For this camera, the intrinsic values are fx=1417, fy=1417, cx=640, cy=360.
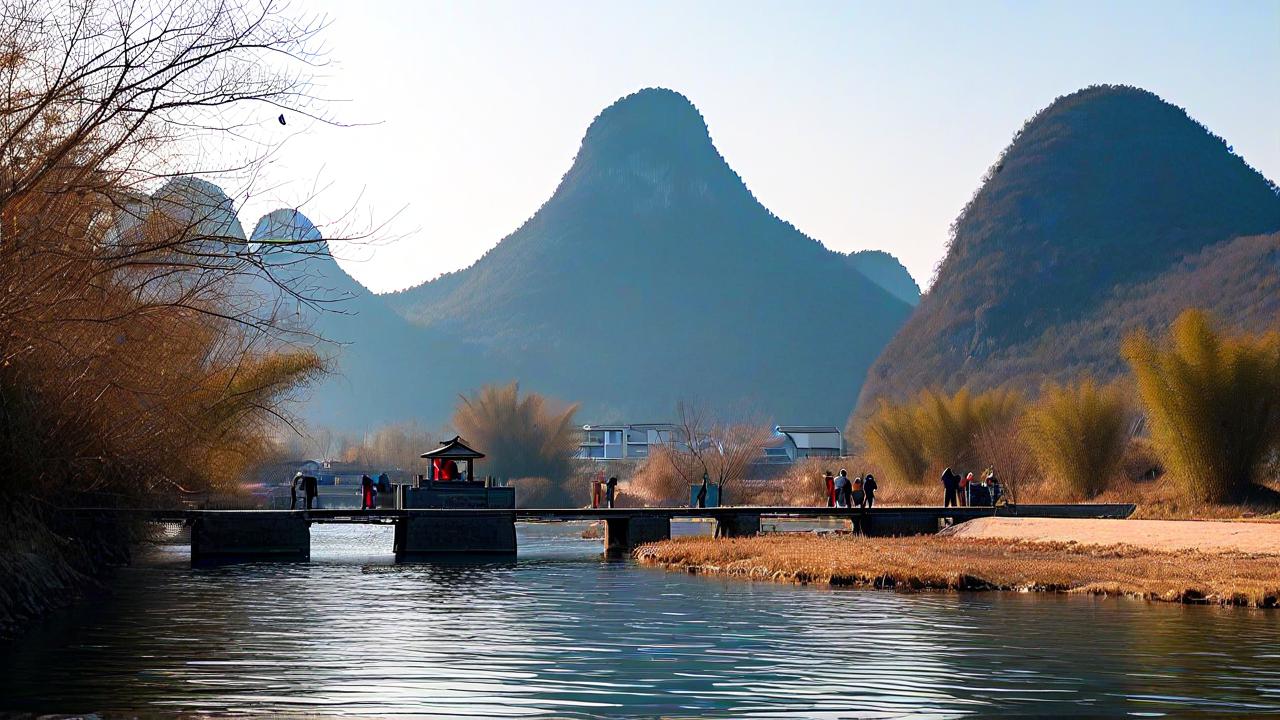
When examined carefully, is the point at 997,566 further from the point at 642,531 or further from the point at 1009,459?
the point at 1009,459

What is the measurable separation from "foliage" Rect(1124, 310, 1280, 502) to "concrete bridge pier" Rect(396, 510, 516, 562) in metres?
20.8

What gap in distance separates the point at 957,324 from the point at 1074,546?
12712 centimetres

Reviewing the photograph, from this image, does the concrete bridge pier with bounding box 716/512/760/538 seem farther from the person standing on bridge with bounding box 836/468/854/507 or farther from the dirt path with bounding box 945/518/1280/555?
the dirt path with bounding box 945/518/1280/555

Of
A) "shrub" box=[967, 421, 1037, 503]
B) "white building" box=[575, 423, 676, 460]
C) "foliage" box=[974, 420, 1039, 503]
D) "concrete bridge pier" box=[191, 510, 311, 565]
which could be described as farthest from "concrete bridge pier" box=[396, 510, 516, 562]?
"white building" box=[575, 423, 676, 460]

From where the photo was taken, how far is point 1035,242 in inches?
6442

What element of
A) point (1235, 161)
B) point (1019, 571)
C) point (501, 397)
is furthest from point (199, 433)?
point (1235, 161)

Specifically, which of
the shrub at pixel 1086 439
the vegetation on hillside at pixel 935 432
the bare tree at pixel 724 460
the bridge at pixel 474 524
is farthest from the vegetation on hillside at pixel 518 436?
the bridge at pixel 474 524

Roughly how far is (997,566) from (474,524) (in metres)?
19.0

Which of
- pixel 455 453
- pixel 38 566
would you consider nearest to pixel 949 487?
pixel 455 453

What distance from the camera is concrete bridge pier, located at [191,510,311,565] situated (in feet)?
133

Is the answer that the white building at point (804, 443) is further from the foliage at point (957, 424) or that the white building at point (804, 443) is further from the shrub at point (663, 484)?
the foliage at point (957, 424)

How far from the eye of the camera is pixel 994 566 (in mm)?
29328

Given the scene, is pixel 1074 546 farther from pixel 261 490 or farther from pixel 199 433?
pixel 261 490

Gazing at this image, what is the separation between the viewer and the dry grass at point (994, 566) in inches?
976
